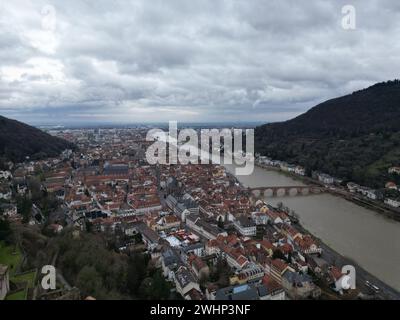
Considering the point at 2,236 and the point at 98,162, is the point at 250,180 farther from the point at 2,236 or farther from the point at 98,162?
the point at 2,236

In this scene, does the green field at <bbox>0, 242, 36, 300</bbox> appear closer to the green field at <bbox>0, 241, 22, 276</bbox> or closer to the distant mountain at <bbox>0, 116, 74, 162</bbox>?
the green field at <bbox>0, 241, 22, 276</bbox>

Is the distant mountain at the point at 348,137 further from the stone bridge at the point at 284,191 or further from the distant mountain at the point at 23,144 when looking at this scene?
the distant mountain at the point at 23,144

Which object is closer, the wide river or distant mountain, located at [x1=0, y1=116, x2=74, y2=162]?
the wide river

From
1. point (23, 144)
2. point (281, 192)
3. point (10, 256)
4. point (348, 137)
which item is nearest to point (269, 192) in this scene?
point (281, 192)

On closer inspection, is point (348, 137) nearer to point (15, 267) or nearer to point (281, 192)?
point (281, 192)

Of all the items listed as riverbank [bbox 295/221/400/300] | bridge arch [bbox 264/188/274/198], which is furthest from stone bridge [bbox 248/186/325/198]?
riverbank [bbox 295/221/400/300]

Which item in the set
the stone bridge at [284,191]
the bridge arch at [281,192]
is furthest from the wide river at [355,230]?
the bridge arch at [281,192]
